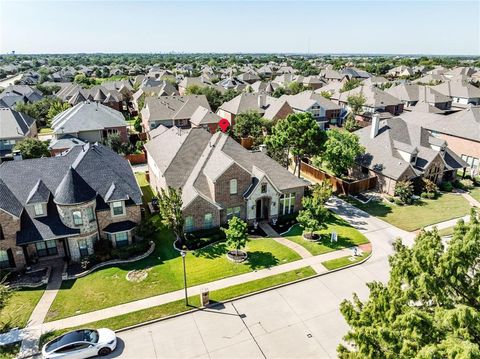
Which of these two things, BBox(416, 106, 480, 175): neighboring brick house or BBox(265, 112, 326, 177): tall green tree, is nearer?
BBox(265, 112, 326, 177): tall green tree

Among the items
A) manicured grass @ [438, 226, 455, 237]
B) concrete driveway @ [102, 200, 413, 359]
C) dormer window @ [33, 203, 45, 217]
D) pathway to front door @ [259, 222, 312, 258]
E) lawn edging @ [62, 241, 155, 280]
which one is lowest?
concrete driveway @ [102, 200, 413, 359]

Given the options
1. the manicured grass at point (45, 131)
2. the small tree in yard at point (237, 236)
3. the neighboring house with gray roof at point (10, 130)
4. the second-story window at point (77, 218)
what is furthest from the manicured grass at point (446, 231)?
the manicured grass at point (45, 131)

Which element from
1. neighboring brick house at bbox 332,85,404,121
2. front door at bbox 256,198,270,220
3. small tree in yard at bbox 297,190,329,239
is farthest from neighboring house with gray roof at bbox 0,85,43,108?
neighboring brick house at bbox 332,85,404,121

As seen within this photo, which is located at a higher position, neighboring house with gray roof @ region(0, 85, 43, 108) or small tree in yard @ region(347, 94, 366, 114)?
neighboring house with gray roof @ region(0, 85, 43, 108)

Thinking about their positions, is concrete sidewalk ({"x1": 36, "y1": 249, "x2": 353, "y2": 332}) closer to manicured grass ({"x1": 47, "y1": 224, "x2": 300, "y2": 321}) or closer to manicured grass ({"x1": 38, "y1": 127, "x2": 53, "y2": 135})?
manicured grass ({"x1": 47, "y1": 224, "x2": 300, "y2": 321})

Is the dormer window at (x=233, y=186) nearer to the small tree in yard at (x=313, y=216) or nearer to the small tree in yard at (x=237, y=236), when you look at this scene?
the small tree in yard at (x=237, y=236)

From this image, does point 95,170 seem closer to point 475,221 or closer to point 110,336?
point 110,336

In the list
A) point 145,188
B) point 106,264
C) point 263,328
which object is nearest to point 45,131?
point 145,188
